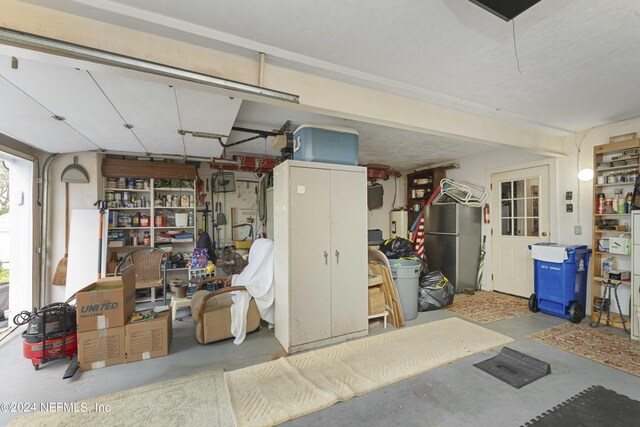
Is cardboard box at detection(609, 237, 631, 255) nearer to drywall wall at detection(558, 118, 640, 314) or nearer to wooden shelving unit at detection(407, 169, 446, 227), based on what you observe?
drywall wall at detection(558, 118, 640, 314)

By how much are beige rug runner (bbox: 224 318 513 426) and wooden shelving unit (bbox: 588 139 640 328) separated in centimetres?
173

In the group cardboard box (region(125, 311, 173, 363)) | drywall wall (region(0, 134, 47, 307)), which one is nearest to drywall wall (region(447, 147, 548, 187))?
cardboard box (region(125, 311, 173, 363))

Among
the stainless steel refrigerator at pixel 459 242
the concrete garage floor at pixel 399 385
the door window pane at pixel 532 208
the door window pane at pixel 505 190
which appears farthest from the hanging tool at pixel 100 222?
the door window pane at pixel 532 208

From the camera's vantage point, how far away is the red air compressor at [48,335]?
244 cm

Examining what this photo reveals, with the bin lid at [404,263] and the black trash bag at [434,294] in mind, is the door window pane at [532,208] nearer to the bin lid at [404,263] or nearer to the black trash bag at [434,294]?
the black trash bag at [434,294]

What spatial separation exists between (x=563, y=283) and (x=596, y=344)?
875mm

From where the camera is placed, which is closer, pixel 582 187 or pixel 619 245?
pixel 619 245

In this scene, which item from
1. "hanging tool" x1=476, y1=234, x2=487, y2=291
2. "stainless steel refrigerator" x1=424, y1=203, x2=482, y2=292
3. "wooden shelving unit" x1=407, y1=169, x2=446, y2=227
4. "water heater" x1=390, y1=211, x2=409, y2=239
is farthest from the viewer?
"water heater" x1=390, y1=211, x2=409, y2=239

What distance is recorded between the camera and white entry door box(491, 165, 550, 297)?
430cm

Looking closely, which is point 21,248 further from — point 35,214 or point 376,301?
point 376,301

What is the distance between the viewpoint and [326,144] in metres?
2.99

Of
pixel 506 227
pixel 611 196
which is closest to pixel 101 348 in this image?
pixel 506 227

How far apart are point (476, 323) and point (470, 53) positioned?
314cm

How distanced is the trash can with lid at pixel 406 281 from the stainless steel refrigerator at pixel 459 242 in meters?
1.81
